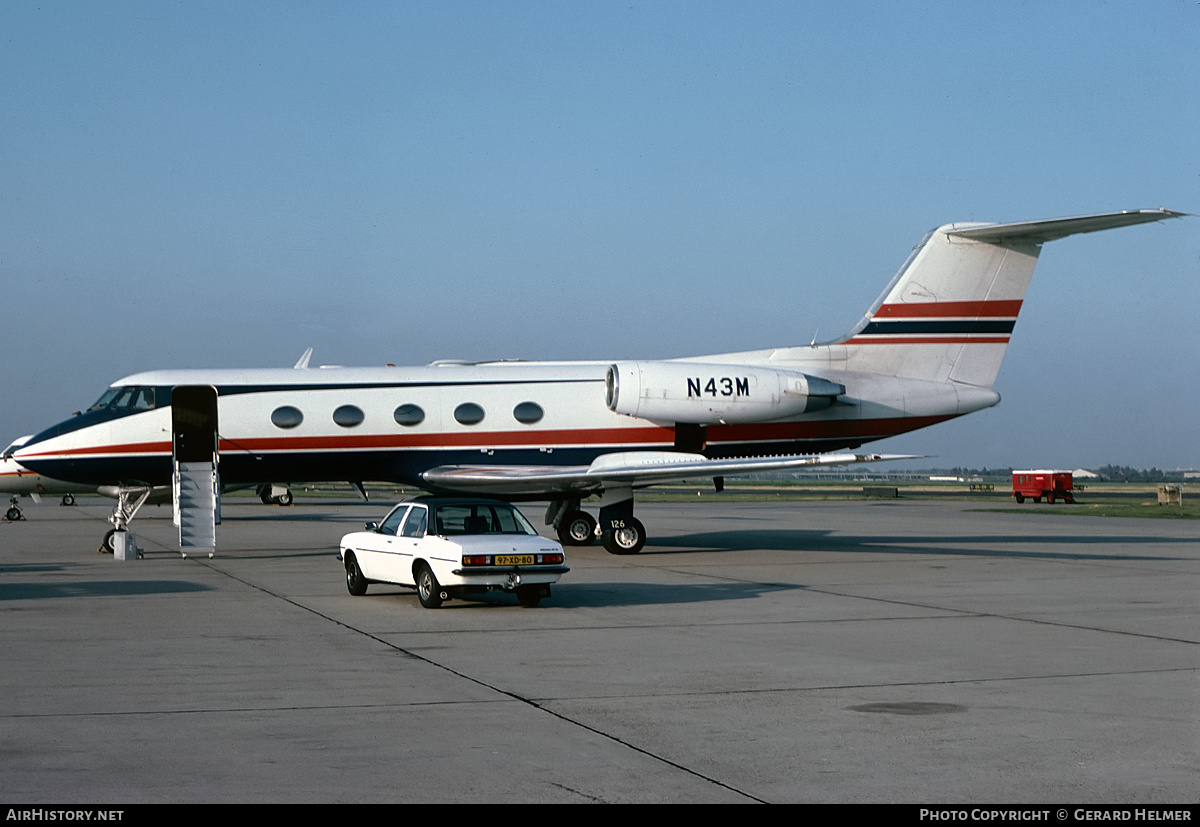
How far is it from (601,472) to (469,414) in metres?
3.65

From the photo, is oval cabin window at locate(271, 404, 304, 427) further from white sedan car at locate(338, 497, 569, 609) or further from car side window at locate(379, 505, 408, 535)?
car side window at locate(379, 505, 408, 535)

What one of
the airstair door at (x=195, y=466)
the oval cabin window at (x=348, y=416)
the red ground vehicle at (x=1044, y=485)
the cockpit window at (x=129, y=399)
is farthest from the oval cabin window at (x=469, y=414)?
the red ground vehicle at (x=1044, y=485)

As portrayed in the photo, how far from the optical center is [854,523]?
38875 millimetres

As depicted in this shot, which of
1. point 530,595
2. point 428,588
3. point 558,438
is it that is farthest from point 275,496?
point 530,595

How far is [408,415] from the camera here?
25.6 meters


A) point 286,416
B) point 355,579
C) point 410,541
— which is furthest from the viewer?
point 286,416

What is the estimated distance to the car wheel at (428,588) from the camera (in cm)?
1556

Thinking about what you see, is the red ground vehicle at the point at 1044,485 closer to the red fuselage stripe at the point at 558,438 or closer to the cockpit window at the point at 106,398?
the red fuselage stripe at the point at 558,438

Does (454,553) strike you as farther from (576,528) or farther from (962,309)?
(962,309)

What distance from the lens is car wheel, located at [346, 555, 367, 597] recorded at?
1712 cm

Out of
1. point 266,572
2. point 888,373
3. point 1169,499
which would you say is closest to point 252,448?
point 266,572

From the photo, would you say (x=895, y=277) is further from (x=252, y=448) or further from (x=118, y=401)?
(x=118, y=401)
